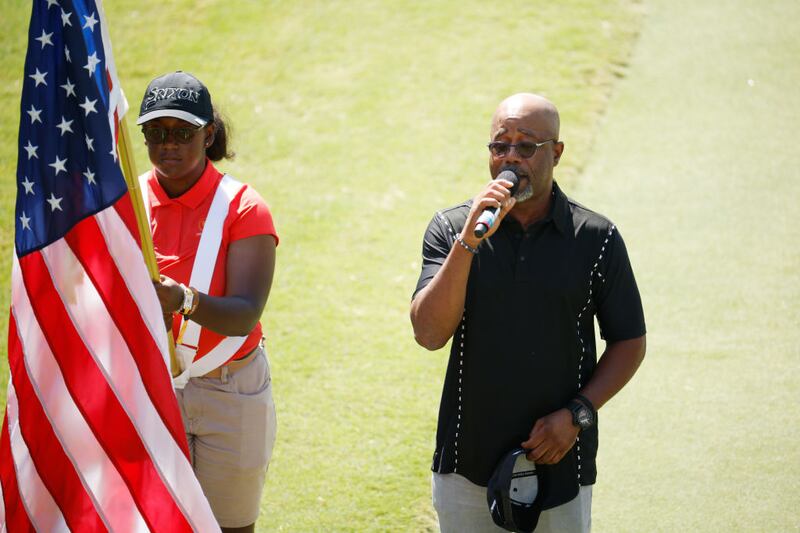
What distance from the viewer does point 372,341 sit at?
7234 mm

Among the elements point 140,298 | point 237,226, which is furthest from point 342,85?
point 140,298

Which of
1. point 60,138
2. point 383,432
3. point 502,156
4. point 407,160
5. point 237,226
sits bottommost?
point 383,432

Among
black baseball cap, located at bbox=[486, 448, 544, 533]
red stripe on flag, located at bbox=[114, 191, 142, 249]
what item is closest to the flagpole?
red stripe on flag, located at bbox=[114, 191, 142, 249]

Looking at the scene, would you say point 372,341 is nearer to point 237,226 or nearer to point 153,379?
point 237,226

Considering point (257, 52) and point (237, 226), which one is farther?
point (257, 52)

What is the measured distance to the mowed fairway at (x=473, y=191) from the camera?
5711 mm

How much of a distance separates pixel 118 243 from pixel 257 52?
8.46 meters

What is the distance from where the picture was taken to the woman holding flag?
145 inches

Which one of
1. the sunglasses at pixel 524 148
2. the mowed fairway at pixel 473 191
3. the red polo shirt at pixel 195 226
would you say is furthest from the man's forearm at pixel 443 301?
the mowed fairway at pixel 473 191

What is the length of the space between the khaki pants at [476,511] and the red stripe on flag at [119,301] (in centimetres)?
104

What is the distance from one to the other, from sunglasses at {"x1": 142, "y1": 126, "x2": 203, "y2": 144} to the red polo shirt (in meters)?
0.17

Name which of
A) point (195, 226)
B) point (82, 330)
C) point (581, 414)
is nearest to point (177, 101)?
point (195, 226)

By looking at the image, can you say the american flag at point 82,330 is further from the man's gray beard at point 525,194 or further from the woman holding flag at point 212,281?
the man's gray beard at point 525,194

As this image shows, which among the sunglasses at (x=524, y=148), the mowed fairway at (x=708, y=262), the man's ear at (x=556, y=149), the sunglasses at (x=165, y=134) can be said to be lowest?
the mowed fairway at (x=708, y=262)
